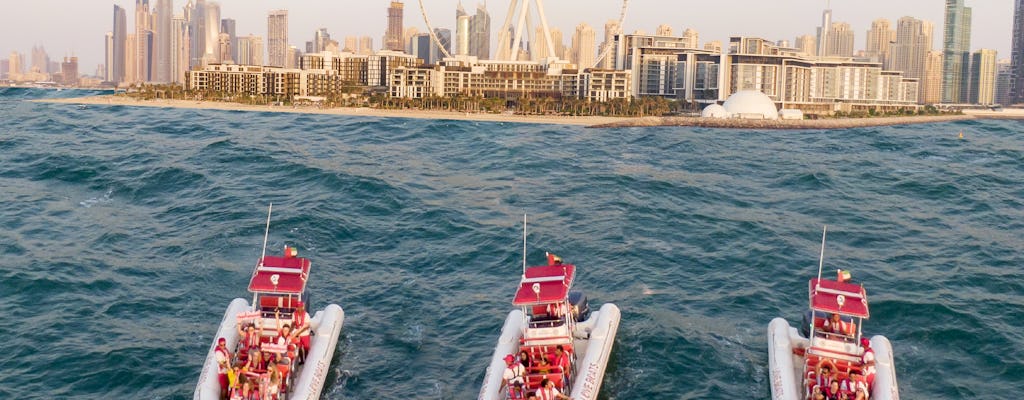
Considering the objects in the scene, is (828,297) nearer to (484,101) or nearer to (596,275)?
(596,275)

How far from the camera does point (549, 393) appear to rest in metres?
24.0

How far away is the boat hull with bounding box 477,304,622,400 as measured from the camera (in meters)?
25.3

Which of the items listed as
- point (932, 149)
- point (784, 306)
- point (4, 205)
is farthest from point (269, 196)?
point (932, 149)

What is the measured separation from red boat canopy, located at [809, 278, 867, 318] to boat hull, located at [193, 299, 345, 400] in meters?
13.8

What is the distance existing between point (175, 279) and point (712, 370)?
70.6ft

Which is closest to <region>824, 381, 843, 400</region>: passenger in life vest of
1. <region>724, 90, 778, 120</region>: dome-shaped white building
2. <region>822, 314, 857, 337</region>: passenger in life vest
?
<region>822, 314, 857, 337</region>: passenger in life vest

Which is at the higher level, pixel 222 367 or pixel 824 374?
pixel 824 374

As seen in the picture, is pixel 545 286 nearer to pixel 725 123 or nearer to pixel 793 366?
pixel 793 366

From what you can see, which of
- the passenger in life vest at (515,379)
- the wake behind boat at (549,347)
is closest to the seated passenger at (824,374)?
the wake behind boat at (549,347)

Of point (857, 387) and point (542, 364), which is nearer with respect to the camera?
point (857, 387)

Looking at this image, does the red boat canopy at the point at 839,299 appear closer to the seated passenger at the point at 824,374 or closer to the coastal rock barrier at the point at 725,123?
the seated passenger at the point at 824,374

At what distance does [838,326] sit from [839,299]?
1.03 metres

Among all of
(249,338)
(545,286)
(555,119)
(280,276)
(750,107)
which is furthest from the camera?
(750,107)

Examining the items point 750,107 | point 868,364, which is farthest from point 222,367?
point 750,107
